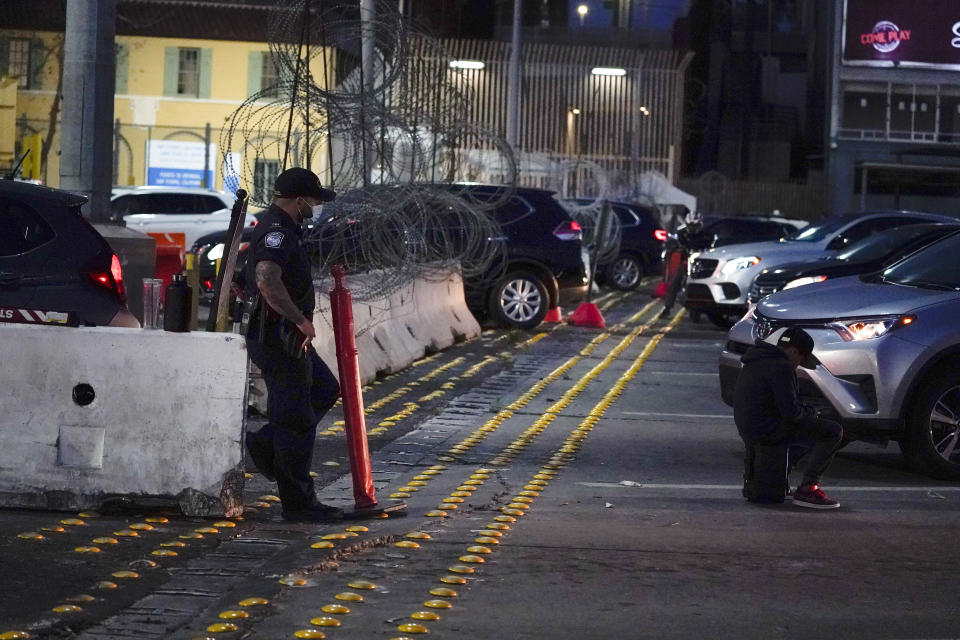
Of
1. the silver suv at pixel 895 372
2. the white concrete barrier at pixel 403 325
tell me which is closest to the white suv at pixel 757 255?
the white concrete barrier at pixel 403 325

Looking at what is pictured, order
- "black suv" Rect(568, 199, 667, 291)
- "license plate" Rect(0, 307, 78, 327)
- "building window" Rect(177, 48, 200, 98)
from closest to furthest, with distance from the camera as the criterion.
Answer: "license plate" Rect(0, 307, 78, 327)
"black suv" Rect(568, 199, 667, 291)
"building window" Rect(177, 48, 200, 98)

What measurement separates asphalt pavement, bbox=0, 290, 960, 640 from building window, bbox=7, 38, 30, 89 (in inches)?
1361

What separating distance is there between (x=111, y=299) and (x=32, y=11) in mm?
33528

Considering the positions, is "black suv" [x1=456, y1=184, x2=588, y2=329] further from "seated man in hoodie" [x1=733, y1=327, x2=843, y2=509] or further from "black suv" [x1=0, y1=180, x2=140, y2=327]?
"seated man in hoodie" [x1=733, y1=327, x2=843, y2=509]

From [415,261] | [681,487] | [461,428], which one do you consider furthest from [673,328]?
[681,487]

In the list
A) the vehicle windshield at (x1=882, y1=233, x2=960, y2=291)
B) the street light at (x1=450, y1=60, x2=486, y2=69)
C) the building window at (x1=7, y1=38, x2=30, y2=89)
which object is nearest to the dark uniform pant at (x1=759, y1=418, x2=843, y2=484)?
the vehicle windshield at (x1=882, y1=233, x2=960, y2=291)

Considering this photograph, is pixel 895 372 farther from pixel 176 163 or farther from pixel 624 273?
pixel 176 163

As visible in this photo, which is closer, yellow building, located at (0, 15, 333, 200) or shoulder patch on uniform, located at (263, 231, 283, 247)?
shoulder patch on uniform, located at (263, 231, 283, 247)

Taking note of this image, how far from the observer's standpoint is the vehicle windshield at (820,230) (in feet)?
67.9

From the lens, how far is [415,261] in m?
15.3

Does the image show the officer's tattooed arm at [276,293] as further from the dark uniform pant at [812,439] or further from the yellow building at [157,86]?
the yellow building at [157,86]

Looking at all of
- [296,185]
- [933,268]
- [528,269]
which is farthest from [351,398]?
[528,269]

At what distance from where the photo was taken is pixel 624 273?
3091 centimetres

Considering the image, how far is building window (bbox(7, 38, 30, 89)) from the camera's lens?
42469 mm
